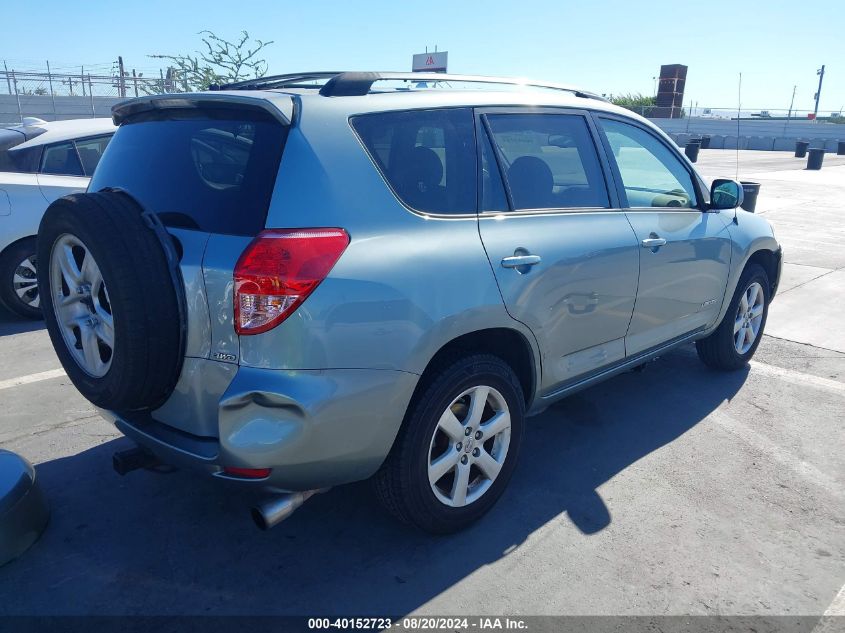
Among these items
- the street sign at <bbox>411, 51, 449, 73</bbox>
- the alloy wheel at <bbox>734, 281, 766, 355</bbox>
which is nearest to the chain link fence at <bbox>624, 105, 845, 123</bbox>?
the street sign at <bbox>411, 51, 449, 73</bbox>

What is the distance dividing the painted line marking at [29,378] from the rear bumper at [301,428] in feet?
8.61

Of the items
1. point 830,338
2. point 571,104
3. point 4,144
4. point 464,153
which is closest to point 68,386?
point 4,144

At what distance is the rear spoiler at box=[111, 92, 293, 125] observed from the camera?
8.07ft

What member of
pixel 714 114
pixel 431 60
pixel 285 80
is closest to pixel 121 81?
pixel 431 60

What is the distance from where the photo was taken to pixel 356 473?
2570mm

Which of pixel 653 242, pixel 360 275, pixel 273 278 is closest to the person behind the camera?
pixel 273 278

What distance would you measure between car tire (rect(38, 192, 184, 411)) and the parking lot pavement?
0.75 metres

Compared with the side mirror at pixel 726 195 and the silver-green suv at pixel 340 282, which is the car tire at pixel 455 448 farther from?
the side mirror at pixel 726 195

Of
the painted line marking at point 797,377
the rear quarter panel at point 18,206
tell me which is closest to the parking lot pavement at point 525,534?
the painted line marking at point 797,377

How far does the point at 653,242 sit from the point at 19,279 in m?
5.30

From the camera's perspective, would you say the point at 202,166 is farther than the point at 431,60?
No

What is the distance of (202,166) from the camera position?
266cm

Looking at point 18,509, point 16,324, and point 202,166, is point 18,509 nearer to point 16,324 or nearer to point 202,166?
point 202,166

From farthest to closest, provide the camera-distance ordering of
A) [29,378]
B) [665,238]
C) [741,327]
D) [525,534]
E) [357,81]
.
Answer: [741,327] < [29,378] < [665,238] < [525,534] < [357,81]
